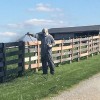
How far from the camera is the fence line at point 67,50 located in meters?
16.6

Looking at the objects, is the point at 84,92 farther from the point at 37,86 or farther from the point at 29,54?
the point at 29,54

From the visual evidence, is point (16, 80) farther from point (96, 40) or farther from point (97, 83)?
point (96, 40)

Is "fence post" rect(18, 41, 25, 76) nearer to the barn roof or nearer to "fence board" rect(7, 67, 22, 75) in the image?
"fence board" rect(7, 67, 22, 75)

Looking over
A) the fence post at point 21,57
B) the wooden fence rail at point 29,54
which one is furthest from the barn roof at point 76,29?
the fence post at point 21,57

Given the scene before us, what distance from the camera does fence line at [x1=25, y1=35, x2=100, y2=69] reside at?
16.6 metres

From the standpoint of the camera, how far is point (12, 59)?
1507 centimetres

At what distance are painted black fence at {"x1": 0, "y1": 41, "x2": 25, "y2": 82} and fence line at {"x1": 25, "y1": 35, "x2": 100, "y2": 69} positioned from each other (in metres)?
0.54

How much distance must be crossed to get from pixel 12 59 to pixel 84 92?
485cm

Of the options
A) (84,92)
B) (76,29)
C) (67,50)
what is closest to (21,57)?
(84,92)

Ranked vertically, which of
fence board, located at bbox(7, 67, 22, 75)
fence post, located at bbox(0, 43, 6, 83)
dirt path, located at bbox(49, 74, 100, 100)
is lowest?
dirt path, located at bbox(49, 74, 100, 100)

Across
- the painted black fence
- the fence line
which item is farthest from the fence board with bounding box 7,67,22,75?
the fence line

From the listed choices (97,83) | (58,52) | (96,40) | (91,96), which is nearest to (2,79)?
(97,83)

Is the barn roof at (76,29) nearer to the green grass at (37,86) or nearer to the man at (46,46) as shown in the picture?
the man at (46,46)

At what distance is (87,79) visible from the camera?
13.7m
